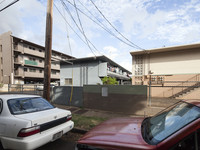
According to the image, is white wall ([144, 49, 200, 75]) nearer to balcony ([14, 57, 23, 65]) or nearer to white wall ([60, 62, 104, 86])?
white wall ([60, 62, 104, 86])

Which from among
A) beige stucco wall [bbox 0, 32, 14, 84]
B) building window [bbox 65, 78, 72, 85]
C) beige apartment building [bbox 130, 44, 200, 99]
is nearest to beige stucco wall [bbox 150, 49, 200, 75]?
beige apartment building [bbox 130, 44, 200, 99]

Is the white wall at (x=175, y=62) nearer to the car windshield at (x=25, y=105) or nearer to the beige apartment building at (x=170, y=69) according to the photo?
the beige apartment building at (x=170, y=69)

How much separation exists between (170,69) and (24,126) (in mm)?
13521

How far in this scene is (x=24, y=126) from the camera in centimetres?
235

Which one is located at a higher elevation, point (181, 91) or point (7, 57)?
point (7, 57)

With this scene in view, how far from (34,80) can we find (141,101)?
3422 centimetres

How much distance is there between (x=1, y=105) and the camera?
286 centimetres

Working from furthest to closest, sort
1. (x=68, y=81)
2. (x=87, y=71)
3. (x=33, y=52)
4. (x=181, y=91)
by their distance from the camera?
(x=33, y=52) < (x=68, y=81) < (x=87, y=71) < (x=181, y=91)

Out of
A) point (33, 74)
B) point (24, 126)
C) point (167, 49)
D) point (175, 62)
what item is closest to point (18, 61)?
point (33, 74)

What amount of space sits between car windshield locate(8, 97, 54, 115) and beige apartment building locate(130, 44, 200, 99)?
33.0 feet

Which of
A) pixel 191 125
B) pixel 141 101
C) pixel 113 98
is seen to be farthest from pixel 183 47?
pixel 191 125

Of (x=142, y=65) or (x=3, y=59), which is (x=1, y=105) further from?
(x=3, y=59)

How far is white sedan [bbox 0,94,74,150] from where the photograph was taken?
2.34 metres

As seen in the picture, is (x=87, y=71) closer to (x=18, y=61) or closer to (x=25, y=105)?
(x=25, y=105)
